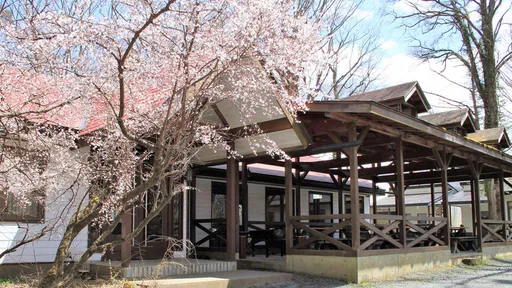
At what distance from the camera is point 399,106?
46.1 feet

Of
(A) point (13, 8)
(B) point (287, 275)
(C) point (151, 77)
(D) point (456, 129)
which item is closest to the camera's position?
(C) point (151, 77)

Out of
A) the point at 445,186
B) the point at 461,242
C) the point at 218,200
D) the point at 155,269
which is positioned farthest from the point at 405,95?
the point at 155,269

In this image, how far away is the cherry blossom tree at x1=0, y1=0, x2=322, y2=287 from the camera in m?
6.17

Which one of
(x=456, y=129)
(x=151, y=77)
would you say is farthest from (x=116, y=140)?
(x=456, y=129)

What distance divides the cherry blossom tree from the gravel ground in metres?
3.26

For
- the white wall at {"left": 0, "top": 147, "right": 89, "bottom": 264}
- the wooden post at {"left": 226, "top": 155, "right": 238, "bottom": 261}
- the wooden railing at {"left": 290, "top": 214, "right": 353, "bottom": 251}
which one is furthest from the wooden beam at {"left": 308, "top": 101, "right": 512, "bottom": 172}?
the white wall at {"left": 0, "top": 147, "right": 89, "bottom": 264}

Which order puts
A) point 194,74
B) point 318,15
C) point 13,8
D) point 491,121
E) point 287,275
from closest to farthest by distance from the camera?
point 194,74
point 287,275
point 13,8
point 318,15
point 491,121

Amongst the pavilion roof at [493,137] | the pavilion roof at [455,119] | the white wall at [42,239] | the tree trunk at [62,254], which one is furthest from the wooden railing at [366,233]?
the pavilion roof at [493,137]

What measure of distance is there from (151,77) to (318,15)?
1428 centimetres

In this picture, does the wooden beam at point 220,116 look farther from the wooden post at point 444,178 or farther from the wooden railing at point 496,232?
the wooden railing at point 496,232

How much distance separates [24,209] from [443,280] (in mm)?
8064

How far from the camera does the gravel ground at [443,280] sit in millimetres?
8945

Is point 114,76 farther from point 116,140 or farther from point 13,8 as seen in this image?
point 13,8

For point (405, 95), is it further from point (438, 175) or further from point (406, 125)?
point (438, 175)
